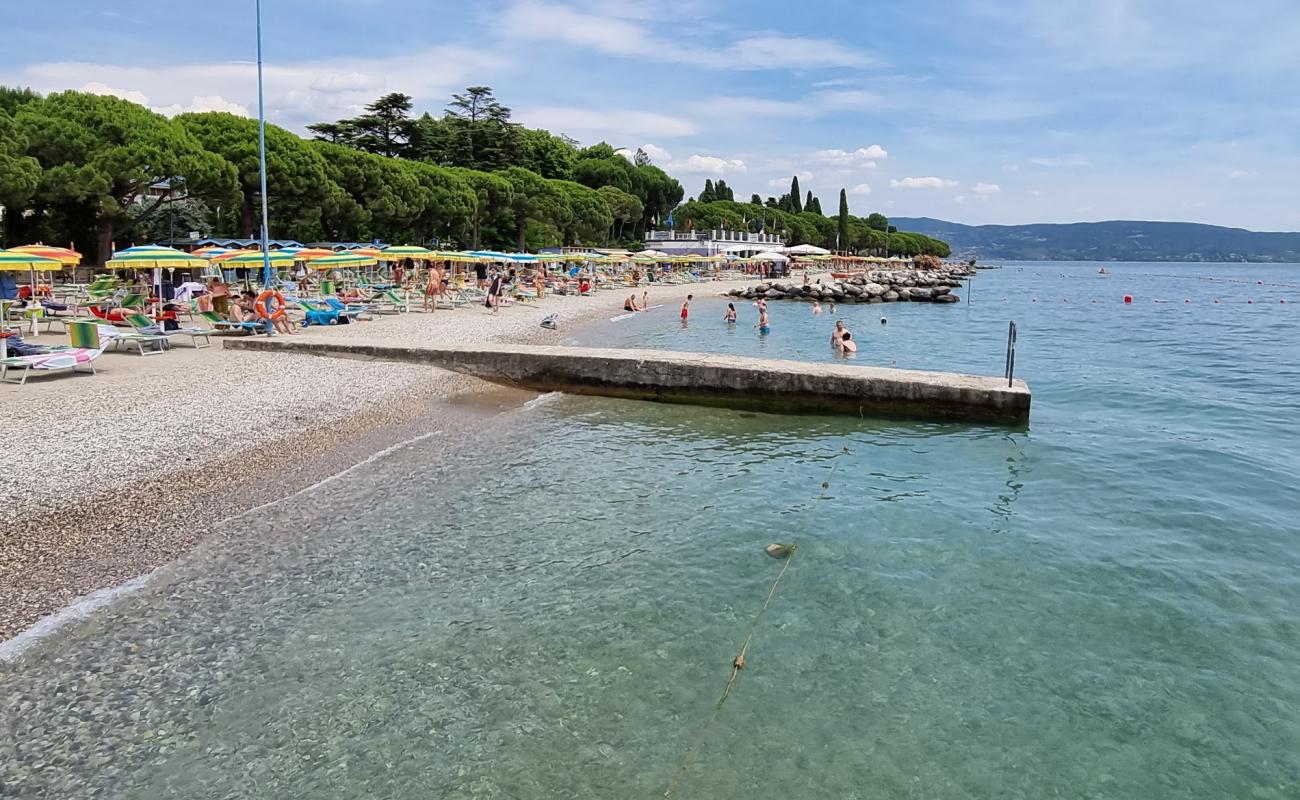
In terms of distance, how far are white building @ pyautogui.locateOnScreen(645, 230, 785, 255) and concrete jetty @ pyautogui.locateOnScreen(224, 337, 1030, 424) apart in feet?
221

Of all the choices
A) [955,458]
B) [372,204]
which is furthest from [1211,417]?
[372,204]

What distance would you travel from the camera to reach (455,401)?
45.6 feet

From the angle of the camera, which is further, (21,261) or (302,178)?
(302,178)

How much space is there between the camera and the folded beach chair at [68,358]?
40.1ft

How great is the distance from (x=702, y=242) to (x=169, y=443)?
264ft

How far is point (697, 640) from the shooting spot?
594 cm

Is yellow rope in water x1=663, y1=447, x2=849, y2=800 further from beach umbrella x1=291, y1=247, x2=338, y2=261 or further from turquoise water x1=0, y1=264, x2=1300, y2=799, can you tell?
beach umbrella x1=291, y1=247, x2=338, y2=261

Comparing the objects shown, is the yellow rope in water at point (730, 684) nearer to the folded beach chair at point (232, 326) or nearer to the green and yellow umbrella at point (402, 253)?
the folded beach chair at point (232, 326)

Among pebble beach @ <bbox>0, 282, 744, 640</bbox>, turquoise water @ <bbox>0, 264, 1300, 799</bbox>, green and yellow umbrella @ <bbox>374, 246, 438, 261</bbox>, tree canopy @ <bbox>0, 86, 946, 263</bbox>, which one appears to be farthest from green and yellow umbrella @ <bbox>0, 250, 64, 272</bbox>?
tree canopy @ <bbox>0, 86, 946, 263</bbox>

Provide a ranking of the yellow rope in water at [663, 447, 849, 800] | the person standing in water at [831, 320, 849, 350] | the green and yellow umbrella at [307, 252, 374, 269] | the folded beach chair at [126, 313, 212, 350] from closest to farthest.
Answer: the yellow rope in water at [663, 447, 849, 800] → the folded beach chair at [126, 313, 212, 350] → the person standing in water at [831, 320, 849, 350] → the green and yellow umbrella at [307, 252, 374, 269]

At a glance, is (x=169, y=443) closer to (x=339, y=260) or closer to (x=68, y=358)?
(x=68, y=358)

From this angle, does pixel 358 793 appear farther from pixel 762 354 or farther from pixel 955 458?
pixel 762 354

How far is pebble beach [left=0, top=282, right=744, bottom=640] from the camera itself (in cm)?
668

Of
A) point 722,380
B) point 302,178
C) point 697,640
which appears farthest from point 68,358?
point 302,178
